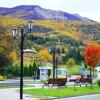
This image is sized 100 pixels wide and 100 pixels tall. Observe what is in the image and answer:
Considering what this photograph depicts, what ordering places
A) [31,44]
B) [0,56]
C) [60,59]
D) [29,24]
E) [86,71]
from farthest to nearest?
[31,44] → [60,59] → [86,71] → [0,56] → [29,24]

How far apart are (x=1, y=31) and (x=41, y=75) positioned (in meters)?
12.1

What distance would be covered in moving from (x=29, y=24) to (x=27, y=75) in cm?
6181

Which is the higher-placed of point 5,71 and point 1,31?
point 1,31

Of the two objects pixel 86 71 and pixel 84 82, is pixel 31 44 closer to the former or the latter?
pixel 86 71

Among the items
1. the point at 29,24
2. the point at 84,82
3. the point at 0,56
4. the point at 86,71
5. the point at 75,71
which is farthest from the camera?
the point at 75,71

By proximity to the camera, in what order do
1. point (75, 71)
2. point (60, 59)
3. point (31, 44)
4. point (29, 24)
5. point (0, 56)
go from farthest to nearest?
point (31, 44)
point (60, 59)
point (75, 71)
point (0, 56)
point (29, 24)

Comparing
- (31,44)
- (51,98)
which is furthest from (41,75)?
(31,44)

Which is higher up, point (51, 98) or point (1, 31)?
point (1, 31)

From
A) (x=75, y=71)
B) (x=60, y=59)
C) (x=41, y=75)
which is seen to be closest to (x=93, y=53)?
(x=41, y=75)

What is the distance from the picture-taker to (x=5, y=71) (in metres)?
87.1

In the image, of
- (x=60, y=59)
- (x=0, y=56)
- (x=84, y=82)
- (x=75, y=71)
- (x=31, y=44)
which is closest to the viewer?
(x=84, y=82)

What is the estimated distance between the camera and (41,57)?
5389 inches

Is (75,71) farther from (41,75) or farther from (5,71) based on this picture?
(5,71)

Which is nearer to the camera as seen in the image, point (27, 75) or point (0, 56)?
point (0, 56)
